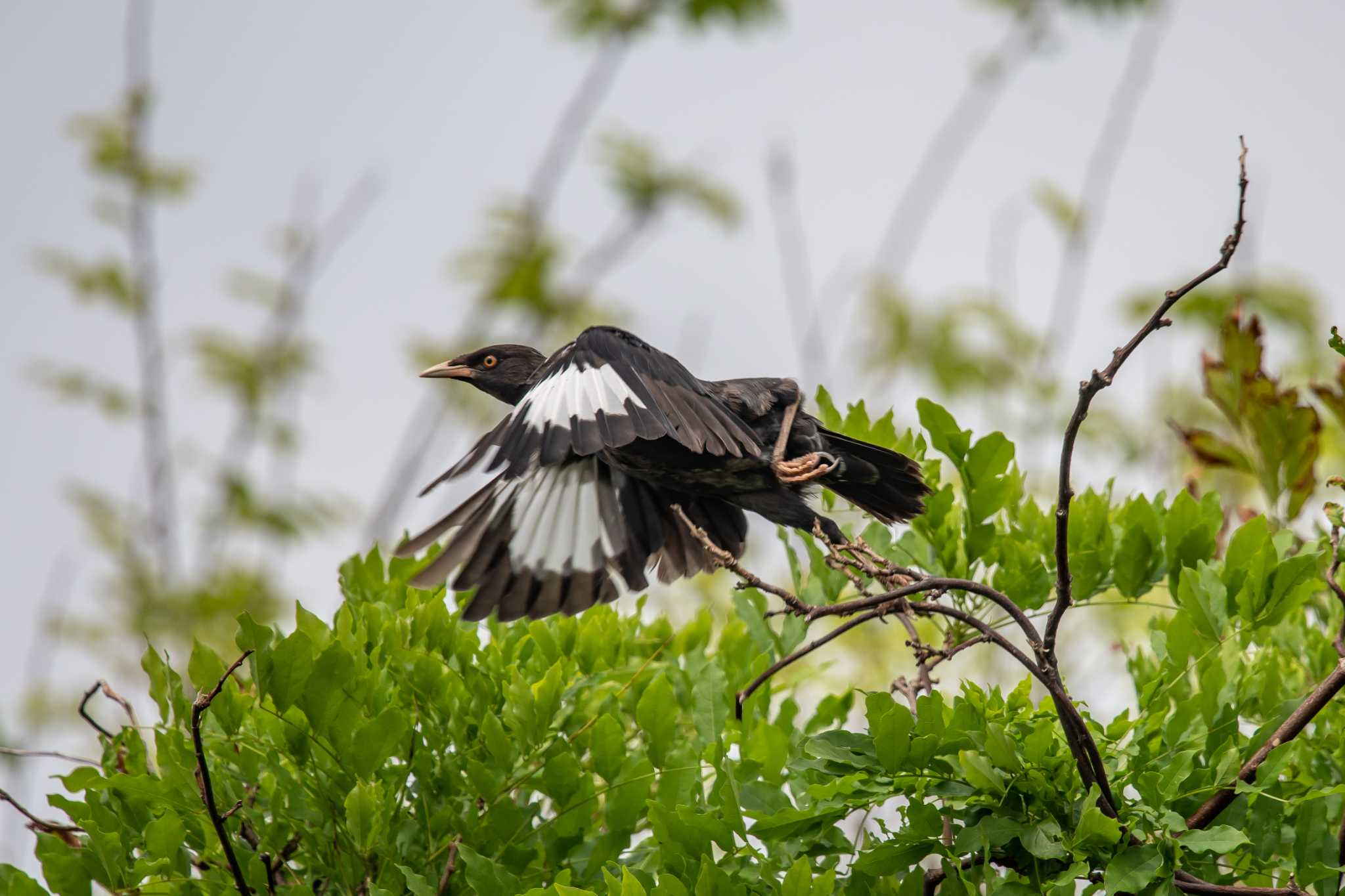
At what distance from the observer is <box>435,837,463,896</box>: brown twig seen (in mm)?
2037

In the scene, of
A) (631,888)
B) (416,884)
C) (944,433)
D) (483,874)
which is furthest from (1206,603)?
(416,884)

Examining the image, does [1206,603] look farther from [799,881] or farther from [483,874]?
[483,874]

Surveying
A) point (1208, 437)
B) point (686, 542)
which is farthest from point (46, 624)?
point (1208, 437)

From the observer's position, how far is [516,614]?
9.00 feet

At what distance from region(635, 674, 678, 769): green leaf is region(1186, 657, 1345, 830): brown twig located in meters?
0.84

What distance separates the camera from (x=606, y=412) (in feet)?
7.89

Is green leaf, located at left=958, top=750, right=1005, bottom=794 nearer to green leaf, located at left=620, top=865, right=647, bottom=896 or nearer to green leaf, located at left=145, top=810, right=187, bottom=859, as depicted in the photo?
green leaf, located at left=620, top=865, right=647, bottom=896

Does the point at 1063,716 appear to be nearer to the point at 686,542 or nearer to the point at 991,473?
the point at 991,473

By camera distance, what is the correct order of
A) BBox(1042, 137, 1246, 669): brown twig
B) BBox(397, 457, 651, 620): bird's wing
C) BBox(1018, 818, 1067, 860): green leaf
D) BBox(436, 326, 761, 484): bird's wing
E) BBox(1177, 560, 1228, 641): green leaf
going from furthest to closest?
1. BBox(397, 457, 651, 620): bird's wing
2. BBox(436, 326, 761, 484): bird's wing
3. BBox(1177, 560, 1228, 641): green leaf
4. BBox(1018, 818, 1067, 860): green leaf
5. BBox(1042, 137, 1246, 669): brown twig

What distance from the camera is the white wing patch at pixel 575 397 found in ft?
7.84

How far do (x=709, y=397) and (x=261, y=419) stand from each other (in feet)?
32.4

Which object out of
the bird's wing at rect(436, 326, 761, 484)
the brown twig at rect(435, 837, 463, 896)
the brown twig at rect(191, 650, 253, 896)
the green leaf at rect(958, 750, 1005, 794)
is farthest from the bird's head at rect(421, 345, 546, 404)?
the green leaf at rect(958, 750, 1005, 794)

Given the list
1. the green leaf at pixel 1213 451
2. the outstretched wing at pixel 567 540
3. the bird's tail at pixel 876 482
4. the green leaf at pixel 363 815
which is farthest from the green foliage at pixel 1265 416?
the green leaf at pixel 363 815

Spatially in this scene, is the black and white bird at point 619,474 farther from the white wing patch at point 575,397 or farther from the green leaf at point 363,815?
the green leaf at point 363,815
